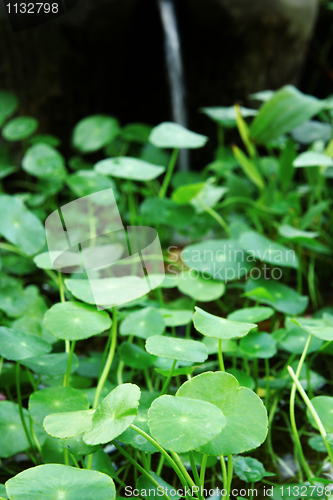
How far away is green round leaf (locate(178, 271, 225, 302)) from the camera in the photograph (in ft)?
3.70

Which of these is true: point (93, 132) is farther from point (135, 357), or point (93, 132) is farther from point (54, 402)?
point (54, 402)

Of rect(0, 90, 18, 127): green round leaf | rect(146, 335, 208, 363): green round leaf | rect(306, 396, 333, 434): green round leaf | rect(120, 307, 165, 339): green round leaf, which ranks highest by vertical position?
rect(0, 90, 18, 127): green round leaf

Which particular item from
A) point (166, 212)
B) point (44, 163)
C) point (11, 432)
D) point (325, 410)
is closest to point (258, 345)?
point (325, 410)

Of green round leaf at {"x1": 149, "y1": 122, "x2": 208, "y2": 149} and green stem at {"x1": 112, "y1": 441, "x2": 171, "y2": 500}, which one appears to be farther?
green round leaf at {"x1": 149, "y1": 122, "x2": 208, "y2": 149}

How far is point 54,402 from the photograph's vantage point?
798 mm

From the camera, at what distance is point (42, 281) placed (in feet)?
5.27

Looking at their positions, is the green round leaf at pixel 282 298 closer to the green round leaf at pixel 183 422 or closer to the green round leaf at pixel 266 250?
the green round leaf at pixel 266 250

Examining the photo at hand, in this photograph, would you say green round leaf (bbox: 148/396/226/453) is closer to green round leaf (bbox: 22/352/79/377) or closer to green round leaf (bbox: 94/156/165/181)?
green round leaf (bbox: 22/352/79/377)

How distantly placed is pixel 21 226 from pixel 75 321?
1.73 feet

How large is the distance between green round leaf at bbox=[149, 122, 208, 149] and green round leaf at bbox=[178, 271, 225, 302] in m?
0.45

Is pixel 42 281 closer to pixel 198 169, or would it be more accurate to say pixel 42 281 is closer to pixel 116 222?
A: pixel 116 222

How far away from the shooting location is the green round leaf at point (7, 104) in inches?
71.6

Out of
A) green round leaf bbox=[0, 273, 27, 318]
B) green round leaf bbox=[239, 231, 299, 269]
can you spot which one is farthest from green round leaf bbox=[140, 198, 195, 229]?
green round leaf bbox=[0, 273, 27, 318]

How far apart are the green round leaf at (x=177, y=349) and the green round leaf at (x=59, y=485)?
211 millimetres
